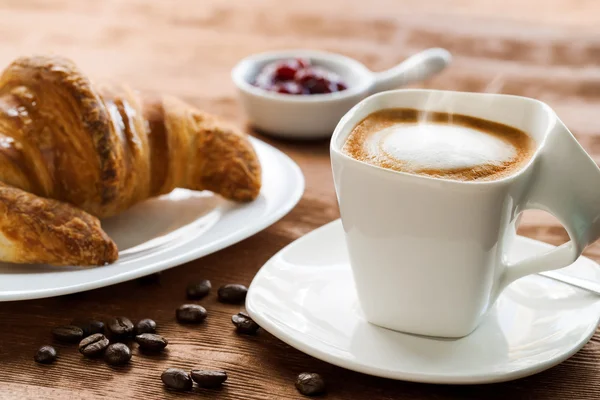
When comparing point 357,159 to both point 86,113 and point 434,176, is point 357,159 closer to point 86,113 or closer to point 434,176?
point 434,176

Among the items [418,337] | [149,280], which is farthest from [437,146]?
[149,280]

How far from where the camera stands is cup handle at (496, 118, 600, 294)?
3.88 ft

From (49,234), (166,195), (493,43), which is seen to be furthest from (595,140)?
(49,234)

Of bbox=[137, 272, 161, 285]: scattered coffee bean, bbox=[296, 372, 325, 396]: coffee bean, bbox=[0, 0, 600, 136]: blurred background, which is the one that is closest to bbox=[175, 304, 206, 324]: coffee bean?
bbox=[137, 272, 161, 285]: scattered coffee bean

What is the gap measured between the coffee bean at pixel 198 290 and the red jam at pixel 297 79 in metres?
0.95

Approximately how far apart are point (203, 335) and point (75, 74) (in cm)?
63

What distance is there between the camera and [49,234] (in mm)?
1480

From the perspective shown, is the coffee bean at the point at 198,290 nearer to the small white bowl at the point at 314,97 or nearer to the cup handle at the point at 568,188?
the cup handle at the point at 568,188

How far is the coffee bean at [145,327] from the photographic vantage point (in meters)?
1.38

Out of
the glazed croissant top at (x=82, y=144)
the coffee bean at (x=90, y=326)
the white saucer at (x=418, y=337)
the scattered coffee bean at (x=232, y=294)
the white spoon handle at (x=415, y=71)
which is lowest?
the scattered coffee bean at (x=232, y=294)

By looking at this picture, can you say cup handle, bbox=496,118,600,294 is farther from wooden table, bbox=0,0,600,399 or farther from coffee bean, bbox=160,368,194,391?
coffee bean, bbox=160,368,194,391

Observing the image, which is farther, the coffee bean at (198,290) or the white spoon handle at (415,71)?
the white spoon handle at (415,71)

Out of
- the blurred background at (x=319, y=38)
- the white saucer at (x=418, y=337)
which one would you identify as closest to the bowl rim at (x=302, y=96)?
the blurred background at (x=319, y=38)

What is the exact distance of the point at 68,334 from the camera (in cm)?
134
